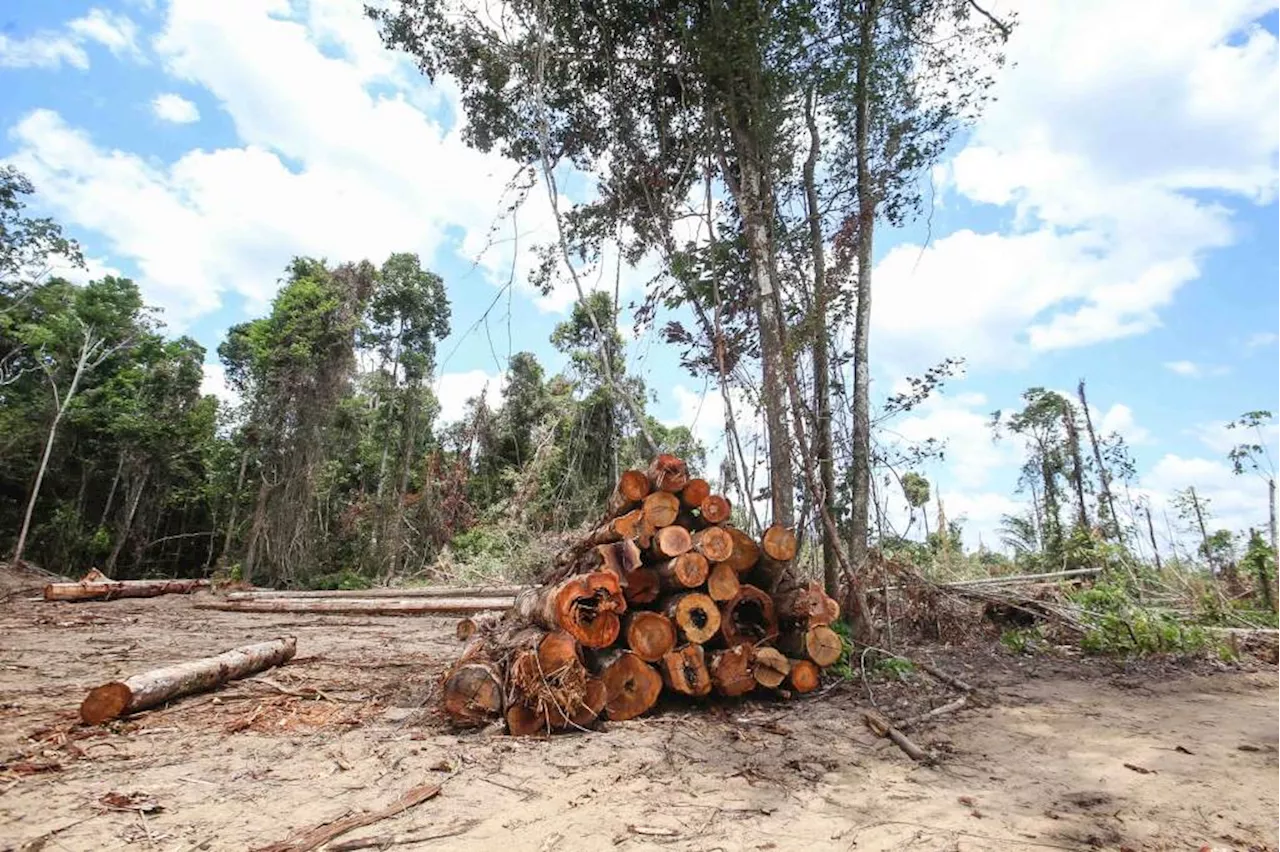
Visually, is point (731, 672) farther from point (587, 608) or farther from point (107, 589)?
point (107, 589)

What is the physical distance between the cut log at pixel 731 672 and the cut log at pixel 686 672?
77 millimetres

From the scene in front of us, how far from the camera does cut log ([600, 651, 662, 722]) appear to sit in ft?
14.6

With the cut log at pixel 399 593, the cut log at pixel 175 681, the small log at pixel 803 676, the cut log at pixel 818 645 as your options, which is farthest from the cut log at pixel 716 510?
the cut log at pixel 399 593

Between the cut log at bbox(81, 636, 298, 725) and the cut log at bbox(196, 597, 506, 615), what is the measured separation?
4137 mm

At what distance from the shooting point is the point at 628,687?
4.51 m

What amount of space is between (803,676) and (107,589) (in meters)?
14.5

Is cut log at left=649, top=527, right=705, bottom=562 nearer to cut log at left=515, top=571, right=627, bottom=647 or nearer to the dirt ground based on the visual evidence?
cut log at left=515, top=571, right=627, bottom=647

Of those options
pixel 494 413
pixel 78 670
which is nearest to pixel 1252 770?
pixel 78 670

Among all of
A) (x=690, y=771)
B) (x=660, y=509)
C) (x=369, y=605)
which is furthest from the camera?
(x=369, y=605)

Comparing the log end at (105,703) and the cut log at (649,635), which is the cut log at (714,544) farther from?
the log end at (105,703)

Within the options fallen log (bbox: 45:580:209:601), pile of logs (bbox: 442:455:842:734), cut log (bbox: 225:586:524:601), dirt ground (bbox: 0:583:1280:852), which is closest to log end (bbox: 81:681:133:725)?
dirt ground (bbox: 0:583:1280:852)

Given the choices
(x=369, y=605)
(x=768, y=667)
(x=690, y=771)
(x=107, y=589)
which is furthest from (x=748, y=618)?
(x=107, y=589)

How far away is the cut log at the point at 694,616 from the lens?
4.73m

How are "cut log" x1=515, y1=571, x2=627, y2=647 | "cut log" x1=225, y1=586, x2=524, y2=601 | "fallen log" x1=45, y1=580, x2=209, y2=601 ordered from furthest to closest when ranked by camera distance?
1. "fallen log" x1=45, y1=580, x2=209, y2=601
2. "cut log" x1=225, y1=586, x2=524, y2=601
3. "cut log" x1=515, y1=571, x2=627, y2=647
